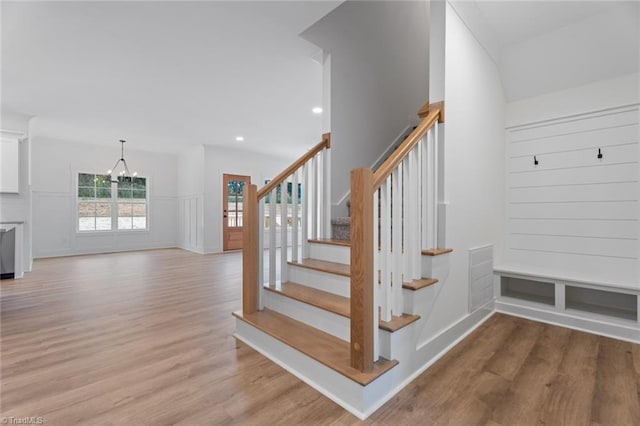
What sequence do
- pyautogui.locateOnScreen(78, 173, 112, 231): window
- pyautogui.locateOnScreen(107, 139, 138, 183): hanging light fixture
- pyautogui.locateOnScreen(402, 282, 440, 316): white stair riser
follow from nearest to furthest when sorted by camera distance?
pyautogui.locateOnScreen(402, 282, 440, 316): white stair riser < pyautogui.locateOnScreen(78, 173, 112, 231): window < pyautogui.locateOnScreen(107, 139, 138, 183): hanging light fixture

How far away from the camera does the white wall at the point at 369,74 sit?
2.92 meters

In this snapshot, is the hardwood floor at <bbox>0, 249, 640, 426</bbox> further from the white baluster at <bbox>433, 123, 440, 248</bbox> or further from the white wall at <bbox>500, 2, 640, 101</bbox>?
the white wall at <bbox>500, 2, 640, 101</bbox>

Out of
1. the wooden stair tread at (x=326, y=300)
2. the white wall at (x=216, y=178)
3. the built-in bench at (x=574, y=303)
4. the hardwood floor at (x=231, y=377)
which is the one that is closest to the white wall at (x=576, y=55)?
the built-in bench at (x=574, y=303)

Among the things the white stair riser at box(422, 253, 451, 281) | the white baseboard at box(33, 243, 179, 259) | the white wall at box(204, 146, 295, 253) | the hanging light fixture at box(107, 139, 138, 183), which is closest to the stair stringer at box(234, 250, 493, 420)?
the white stair riser at box(422, 253, 451, 281)

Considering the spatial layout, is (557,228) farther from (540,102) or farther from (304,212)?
(304,212)

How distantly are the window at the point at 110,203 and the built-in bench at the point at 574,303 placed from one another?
730 centimetres

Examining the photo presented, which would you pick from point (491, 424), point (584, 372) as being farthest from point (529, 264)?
point (491, 424)

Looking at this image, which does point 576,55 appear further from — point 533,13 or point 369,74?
point 369,74

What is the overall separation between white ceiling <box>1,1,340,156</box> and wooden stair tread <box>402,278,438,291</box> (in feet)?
6.87

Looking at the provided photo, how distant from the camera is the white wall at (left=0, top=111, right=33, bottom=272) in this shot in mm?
4557

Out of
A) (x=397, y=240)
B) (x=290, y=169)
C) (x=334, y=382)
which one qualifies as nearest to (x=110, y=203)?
(x=290, y=169)

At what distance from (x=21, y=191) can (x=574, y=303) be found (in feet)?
24.5

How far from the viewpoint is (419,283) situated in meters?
1.85

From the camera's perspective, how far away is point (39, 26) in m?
2.48
